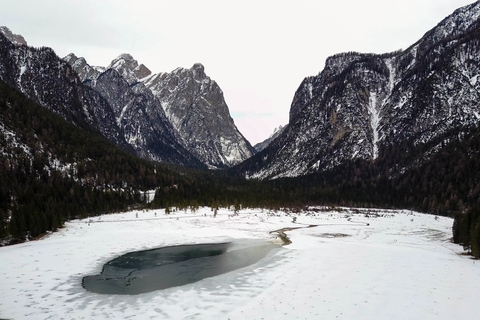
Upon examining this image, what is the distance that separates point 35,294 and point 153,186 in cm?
13930

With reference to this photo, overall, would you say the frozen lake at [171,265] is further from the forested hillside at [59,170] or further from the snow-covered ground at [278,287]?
the forested hillside at [59,170]

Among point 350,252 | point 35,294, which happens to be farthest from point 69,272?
point 350,252

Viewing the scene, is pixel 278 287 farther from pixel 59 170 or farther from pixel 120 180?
pixel 120 180

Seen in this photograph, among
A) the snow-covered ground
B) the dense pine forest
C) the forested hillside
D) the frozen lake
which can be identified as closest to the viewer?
the snow-covered ground

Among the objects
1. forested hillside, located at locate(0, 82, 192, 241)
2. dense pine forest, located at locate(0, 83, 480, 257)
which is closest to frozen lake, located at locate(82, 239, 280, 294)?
forested hillside, located at locate(0, 82, 192, 241)

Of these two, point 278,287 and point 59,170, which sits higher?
point 59,170

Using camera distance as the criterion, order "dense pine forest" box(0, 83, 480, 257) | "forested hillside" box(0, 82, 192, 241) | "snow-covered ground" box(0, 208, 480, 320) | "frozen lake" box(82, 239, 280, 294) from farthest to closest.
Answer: "dense pine forest" box(0, 83, 480, 257) → "forested hillside" box(0, 82, 192, 241) → "frozen lake" box(82, 239, 280, 294) → "snow-covered ground" box(0, 208, 480, 320)

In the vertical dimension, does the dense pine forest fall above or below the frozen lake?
above

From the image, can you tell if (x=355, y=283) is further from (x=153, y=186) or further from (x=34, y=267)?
(x=153, y=186)

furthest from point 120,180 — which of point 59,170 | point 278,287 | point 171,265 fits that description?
point 278,287

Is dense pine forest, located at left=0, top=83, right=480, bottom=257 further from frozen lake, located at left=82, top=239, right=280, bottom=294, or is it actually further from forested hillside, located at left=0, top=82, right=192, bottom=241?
frozen lake, located at left=82, top=239, right=280, bottom=294

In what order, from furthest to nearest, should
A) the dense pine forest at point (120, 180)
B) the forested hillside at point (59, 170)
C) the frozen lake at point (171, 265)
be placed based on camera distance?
the dense pine forest at point (120, 180), the forested hillside at point (59, 170), the frozen lake at point (171, 265)

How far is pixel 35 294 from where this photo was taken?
24.8 metres

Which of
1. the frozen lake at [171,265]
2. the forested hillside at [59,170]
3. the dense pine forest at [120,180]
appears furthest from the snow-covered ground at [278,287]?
the dense pine forest at [120,180]
